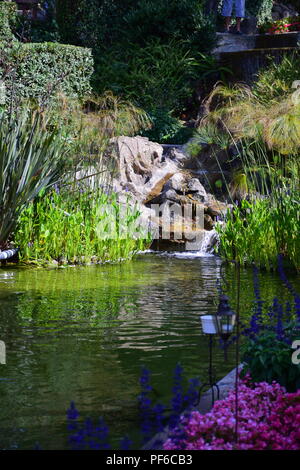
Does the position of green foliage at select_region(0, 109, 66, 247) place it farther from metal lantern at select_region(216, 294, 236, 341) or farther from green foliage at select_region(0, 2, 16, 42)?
green foliage at select_region(0, 2, 16, 42)

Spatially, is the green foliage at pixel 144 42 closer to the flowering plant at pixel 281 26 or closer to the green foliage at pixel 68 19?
the green foliage at pixel 68 19

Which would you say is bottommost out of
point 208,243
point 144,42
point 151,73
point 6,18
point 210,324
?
point 210,324

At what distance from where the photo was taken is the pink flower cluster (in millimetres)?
3008

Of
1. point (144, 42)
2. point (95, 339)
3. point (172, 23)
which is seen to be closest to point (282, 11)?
point (172, 23)

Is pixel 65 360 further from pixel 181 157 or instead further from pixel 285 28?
pixel 285 28

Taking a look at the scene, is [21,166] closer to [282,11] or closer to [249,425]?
[249,425]

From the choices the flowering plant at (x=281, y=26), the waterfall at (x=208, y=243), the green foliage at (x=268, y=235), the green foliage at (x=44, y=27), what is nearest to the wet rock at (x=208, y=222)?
the waterfall at (x=208, y=243)

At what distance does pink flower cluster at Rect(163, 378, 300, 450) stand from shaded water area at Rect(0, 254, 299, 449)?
1.33 feet

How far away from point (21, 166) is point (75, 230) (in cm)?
103

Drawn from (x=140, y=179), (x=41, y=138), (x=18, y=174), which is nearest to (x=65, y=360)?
(x=18, y=174)

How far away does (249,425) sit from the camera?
3195 mm

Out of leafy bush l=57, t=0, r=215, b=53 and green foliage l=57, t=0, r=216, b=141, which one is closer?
green foliage l=57, t=0, r=216, b=141

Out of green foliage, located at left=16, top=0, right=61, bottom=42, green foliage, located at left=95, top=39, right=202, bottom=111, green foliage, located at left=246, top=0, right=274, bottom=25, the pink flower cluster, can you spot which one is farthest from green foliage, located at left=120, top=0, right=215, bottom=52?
the pink flower cluster
